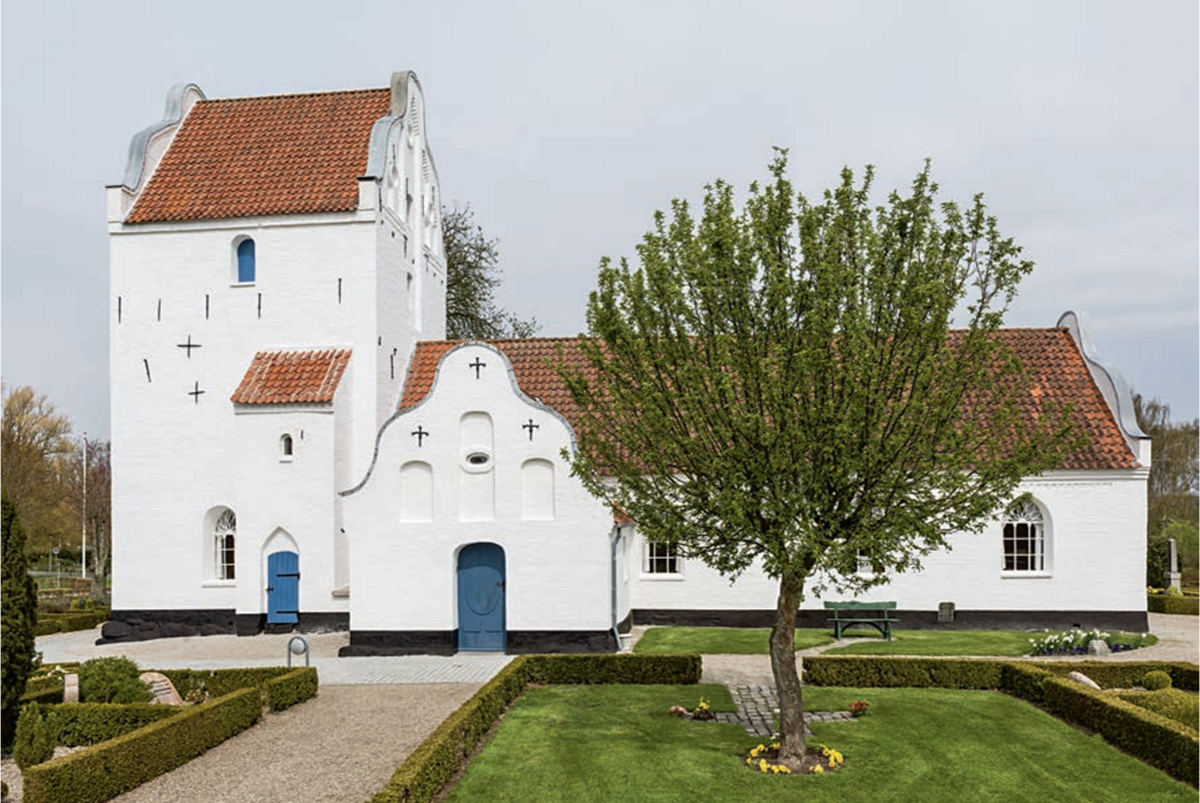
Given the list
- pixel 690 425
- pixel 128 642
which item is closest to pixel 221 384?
pixel 128 642

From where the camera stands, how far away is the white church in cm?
2077

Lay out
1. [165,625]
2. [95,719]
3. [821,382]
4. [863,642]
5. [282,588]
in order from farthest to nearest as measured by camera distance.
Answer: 1. [165,625]
2. [282,588]
3. [863,642]
4. [95,719]
5. [821,382]

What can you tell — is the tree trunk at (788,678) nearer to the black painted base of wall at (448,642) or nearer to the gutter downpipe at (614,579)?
the gutter downpipe at (614,579)

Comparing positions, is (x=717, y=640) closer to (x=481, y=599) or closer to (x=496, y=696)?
(x=481, y=599)

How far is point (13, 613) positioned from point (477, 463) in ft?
32.1

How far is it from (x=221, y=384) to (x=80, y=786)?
1547cm

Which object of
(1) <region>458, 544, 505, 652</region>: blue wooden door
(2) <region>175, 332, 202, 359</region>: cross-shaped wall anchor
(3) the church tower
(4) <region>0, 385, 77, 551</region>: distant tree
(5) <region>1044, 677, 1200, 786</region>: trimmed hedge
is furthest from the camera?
(4) <region>0, 385, 77, 551</region>: distant tree

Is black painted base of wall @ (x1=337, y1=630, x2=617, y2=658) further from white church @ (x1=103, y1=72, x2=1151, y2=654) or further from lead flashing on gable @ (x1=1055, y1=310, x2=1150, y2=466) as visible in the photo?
lead flashing on gable @ (x1=1055, y1=310, x2=1150, y2=466)

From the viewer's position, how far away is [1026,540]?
2383 centimetres

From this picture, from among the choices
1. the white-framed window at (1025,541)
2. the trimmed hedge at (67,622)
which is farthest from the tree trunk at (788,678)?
the trimmed hedge at (67,622)

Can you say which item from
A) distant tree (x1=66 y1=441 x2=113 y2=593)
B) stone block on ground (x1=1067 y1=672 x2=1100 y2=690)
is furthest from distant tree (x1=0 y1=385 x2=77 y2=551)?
stone block on ground (x1=1067 y1=672 x2=1100 y2=690)

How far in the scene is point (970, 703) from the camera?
15406 millimetres

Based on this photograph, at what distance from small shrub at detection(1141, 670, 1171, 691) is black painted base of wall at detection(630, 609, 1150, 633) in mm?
7422

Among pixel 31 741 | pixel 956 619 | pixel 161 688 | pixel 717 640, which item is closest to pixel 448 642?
pixel 717 640
